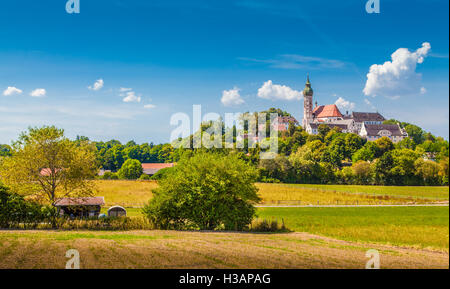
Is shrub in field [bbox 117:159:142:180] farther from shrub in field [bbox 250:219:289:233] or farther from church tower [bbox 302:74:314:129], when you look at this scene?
church tower [bbox 302:74:314:129]

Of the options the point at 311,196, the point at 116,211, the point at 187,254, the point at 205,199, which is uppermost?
the point at 205,199

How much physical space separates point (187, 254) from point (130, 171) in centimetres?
6813

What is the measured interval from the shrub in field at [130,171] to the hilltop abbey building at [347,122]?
184 ft

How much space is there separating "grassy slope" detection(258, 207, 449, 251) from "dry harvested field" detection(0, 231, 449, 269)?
16.5 feet

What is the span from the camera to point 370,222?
94.0 feet

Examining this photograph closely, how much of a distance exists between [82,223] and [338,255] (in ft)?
49.6

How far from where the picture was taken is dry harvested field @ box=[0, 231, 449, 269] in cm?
1099

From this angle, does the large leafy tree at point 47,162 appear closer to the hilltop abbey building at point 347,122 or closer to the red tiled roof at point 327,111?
the hilltop abbey building at point 347,122

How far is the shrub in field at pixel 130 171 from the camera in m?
77.6

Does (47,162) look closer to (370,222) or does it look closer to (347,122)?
(370,222)

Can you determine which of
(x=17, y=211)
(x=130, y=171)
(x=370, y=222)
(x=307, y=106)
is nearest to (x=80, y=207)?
(x=17, y=211)

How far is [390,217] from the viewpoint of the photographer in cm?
3103
